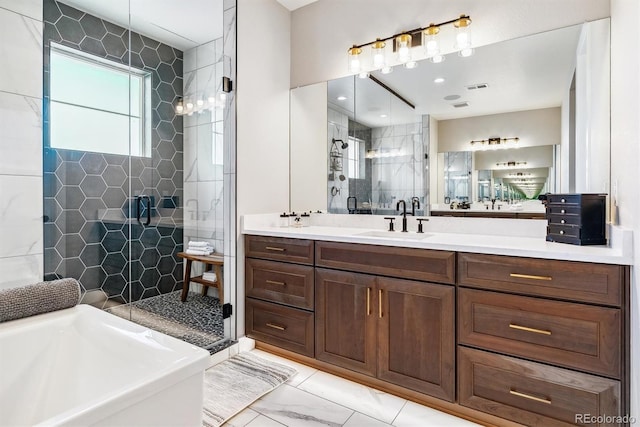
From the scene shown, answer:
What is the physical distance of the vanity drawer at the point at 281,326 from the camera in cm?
222

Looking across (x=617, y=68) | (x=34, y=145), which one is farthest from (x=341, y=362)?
(x=34, y=145)

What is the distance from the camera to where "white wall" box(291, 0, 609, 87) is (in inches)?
77.2

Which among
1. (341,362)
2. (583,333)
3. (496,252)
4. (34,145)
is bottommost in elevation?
(341,362)

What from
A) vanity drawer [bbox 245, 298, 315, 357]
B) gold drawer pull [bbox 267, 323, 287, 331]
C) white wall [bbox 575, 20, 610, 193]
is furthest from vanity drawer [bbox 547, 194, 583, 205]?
gold drawer pull [bbox 267, 323, 287, 331]

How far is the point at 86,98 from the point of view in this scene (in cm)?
240

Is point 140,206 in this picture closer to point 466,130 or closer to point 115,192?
point 115,192

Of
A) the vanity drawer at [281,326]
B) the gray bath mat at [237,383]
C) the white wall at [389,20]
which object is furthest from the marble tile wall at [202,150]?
the gray bath mat at [237,383]

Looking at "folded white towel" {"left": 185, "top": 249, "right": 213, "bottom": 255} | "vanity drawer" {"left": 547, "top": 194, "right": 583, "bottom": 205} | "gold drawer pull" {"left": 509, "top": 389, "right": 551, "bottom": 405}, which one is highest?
"vanity drawer" {"left": 547, "top": 194, "right": 583, "bottom": 205}

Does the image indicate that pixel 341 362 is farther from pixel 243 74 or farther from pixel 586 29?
pixel 586 29

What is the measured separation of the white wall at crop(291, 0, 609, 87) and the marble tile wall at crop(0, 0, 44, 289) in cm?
185

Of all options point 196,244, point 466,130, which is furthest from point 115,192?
point 466,130

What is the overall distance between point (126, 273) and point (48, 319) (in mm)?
1156

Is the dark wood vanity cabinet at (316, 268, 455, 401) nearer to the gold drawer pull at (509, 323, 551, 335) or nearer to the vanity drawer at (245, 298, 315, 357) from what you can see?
the vanity drawer at (245, 298, 315, 357)

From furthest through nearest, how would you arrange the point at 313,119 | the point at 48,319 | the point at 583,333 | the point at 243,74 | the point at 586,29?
the point at 313,119 < the point at 243,74 < the point at 586,29 < the point at 48,319 < the point at 583,333
